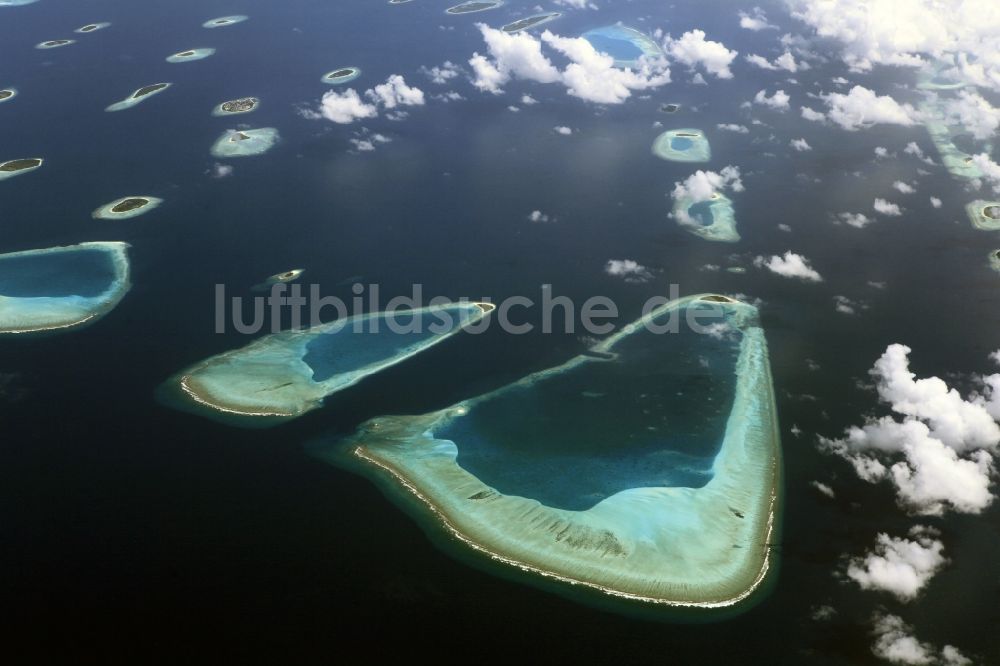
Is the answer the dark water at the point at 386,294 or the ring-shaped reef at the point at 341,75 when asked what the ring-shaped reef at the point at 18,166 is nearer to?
the dark water at the point at 386,294

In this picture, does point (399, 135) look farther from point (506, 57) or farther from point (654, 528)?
point (654, 528)

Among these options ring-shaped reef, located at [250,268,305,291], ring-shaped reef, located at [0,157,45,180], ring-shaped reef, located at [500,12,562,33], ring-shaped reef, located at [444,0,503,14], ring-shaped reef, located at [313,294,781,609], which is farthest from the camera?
ring-shaped reef, located at [444,0,503,14]

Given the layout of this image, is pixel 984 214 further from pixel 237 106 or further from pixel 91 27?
pixel 91 27

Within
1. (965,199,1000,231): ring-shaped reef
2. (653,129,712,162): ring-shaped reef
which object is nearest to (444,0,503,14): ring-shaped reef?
(653,129,712,162): ring-shaped reef

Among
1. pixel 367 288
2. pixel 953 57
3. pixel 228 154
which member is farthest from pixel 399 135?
pixel 953 57

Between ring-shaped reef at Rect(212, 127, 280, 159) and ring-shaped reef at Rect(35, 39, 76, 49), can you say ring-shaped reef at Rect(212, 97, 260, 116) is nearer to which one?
ring-shaped reef at Rect(212, 127, 280, 159)

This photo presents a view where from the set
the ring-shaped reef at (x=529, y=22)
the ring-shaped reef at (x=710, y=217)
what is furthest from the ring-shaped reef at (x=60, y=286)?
the ring-shaped reef at (x=529, y=22)
